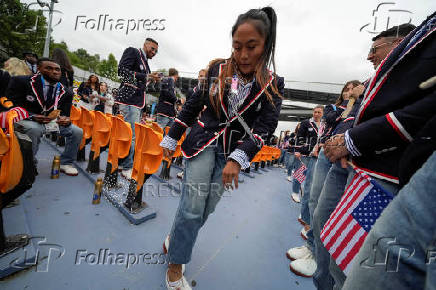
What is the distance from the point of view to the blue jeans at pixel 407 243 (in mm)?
489

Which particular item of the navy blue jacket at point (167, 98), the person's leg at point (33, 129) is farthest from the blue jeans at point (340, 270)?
the navy blue jacket at point (167, 98)

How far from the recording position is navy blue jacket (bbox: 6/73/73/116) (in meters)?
2.54

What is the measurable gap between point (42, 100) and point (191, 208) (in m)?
2.92

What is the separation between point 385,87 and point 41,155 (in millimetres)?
5113

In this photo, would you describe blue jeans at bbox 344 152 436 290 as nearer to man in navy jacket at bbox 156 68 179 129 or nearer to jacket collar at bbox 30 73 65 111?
jacket collar at bbox 30 73 65 111

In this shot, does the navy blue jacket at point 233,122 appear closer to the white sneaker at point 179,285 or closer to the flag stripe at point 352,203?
the flag stripe at point 352,203

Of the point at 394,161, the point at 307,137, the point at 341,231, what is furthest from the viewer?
the point at 307,137

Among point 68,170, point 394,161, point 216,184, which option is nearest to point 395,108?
point 394,161

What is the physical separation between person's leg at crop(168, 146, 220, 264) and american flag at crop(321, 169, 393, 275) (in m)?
0.85

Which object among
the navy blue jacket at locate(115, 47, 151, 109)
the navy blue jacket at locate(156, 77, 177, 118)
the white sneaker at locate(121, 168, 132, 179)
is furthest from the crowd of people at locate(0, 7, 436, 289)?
the navy blue jacket at locate(156, 77, 177, 118)

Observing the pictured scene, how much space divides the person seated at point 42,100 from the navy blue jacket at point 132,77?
810 millimetres

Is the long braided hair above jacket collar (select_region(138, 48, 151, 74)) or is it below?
below

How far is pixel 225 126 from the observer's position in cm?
143

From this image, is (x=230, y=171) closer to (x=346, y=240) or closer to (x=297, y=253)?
(x=346, y=240)
